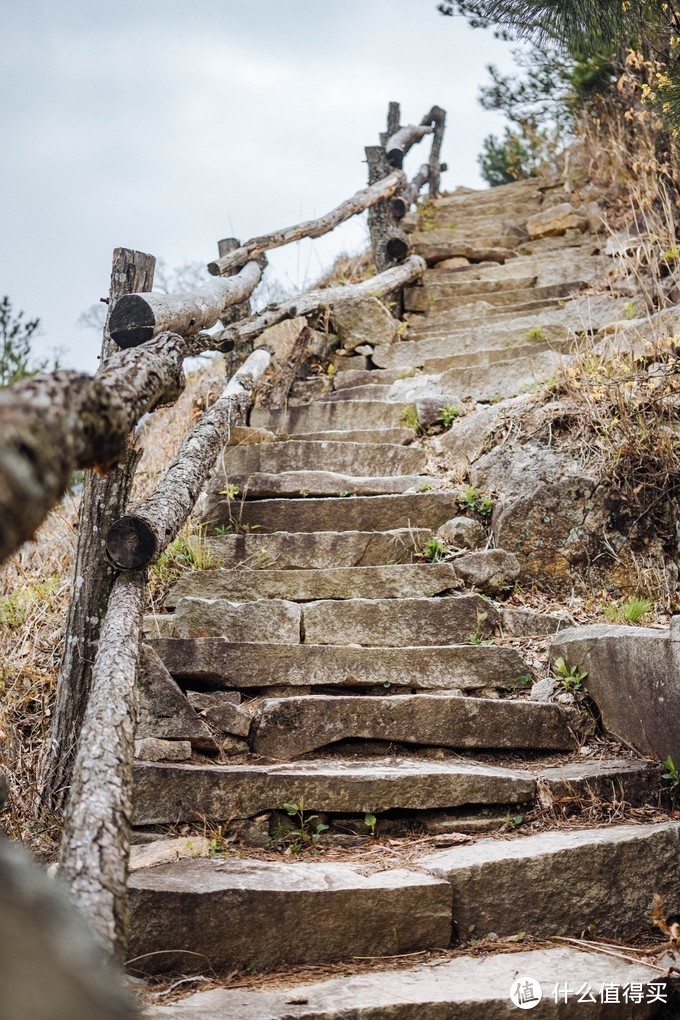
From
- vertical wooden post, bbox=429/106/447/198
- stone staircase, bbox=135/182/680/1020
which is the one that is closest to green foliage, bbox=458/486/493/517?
stone staircase, bbox=135/182/680/1020

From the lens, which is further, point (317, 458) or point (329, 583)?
point (317, 458)

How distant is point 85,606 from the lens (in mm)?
2525

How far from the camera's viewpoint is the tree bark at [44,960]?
0.45 m

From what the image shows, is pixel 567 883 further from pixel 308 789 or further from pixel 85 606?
pixel 85 606

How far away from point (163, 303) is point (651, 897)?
7.01ft

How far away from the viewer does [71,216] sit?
45.5 meters

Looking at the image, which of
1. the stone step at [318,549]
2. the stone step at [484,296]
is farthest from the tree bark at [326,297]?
the stone step at [318,549]

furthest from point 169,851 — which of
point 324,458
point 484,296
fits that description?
point 484,296

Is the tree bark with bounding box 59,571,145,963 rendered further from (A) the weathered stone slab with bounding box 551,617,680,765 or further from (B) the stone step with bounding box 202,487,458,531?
(B) the stone step with bounding box 202,487,458,531

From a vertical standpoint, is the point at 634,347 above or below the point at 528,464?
above

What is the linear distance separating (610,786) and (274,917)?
114 centimetres

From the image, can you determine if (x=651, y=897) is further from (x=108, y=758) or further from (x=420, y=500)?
(x=420, y=500)

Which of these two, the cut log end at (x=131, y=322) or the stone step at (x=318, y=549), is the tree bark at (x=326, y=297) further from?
the cut log end at (x=131, y=322)

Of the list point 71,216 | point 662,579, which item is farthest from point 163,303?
point 71,216
